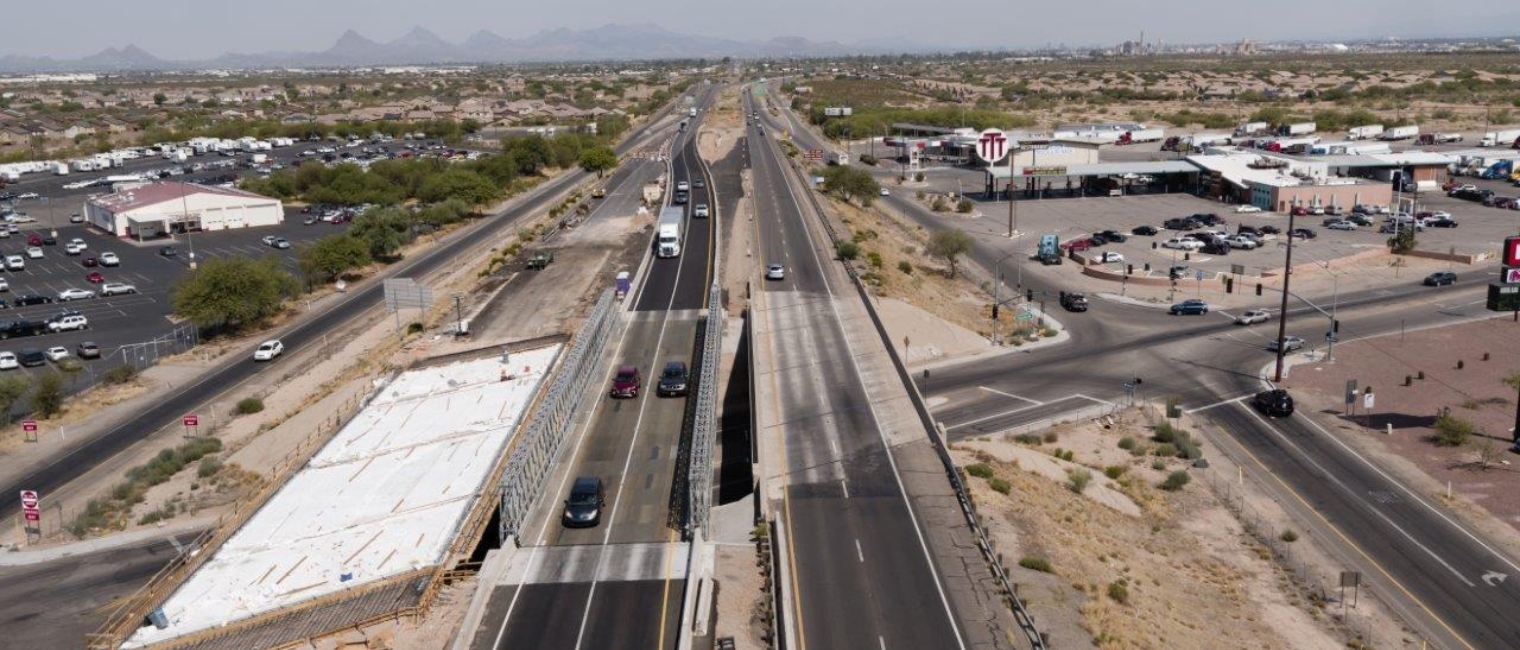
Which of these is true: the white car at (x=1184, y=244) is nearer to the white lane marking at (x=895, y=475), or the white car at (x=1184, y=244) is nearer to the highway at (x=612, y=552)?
the white lane marking at (x=895, y=475)

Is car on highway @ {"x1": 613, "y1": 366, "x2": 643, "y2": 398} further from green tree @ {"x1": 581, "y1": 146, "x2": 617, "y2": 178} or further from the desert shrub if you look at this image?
green tree @ {"x1": 581, "y1": 146, "x2": 617, "y2": 178}

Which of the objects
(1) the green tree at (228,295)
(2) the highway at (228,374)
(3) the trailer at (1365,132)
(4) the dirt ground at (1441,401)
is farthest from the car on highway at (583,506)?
(3) the trailer at (1365,132)

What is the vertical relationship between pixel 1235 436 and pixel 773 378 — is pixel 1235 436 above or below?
below

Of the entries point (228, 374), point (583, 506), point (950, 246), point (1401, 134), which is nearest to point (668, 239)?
point (950, 246)

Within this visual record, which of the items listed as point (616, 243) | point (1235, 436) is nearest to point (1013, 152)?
point (616, 243)

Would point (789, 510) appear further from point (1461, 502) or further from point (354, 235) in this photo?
point (354, 235)

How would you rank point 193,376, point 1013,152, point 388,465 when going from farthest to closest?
point 1013,152
point 193,376
point 388,465
